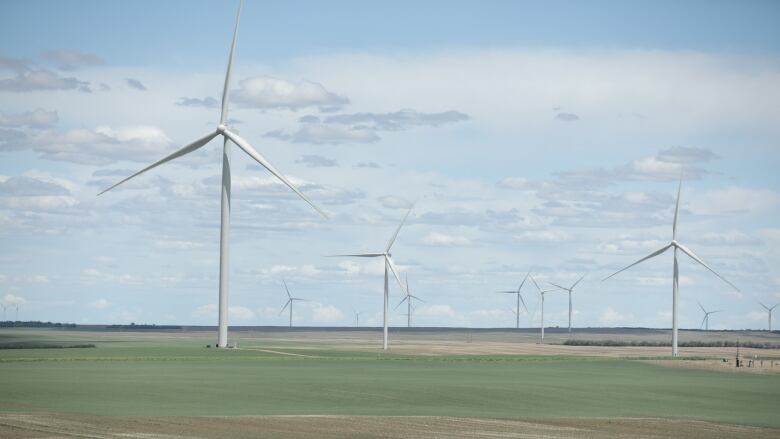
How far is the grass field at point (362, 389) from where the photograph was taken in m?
57.5

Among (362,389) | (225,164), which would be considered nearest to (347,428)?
(362,389)

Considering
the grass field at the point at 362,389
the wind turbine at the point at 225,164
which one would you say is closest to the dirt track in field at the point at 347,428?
the grass field at the point at 362,389

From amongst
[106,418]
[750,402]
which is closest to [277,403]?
[106,418]

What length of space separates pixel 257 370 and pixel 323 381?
41.3 ft

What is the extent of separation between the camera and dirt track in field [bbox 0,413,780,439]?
45100 millimetres

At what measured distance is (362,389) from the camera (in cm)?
6938

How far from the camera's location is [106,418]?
49.8 m

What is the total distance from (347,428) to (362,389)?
20290 mm

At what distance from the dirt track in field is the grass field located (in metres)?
1.59

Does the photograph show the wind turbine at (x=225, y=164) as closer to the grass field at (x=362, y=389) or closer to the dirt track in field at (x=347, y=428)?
the grass field at (x=362, y=389)

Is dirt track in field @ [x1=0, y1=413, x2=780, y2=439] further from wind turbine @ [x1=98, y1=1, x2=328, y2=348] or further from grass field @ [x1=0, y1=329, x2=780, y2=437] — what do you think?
wind turbine @ [x1=98, y1=1, x2=328, y2=348]

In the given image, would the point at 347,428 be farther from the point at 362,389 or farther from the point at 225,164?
the point at 225,164

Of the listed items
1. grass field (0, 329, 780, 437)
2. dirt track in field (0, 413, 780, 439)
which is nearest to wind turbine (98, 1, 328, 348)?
grass field (0, 329, 780, 437)

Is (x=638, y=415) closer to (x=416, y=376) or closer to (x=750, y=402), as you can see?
(x=750, y=402)
